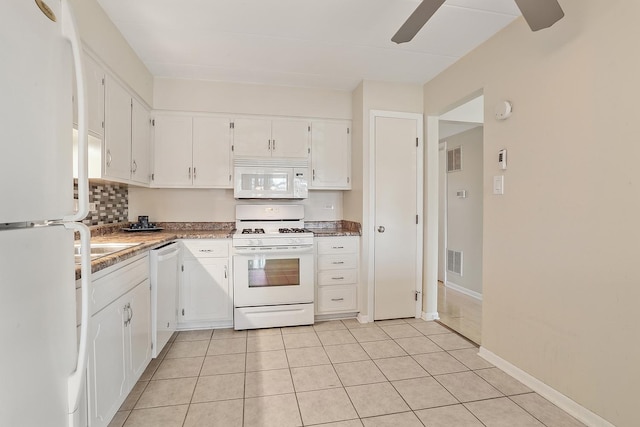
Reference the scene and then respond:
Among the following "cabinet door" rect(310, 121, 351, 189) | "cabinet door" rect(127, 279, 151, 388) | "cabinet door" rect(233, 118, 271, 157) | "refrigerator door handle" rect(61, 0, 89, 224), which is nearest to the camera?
"refrigerator door handle" rect(61, 0, 89, 224)

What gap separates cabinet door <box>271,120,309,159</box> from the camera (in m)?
3.25

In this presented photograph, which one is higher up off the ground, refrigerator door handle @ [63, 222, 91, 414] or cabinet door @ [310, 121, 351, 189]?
cabinet door @ [310, 121, 351, 189]

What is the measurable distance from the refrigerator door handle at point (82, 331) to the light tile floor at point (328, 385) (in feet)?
3.06

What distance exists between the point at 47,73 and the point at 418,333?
116 inches

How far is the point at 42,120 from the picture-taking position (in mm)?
780

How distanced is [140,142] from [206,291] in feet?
4.87

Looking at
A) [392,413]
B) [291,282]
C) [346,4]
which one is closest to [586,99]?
[346,4]

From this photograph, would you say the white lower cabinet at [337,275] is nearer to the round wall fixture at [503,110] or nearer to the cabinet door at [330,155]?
the cabinet door at [330,155]

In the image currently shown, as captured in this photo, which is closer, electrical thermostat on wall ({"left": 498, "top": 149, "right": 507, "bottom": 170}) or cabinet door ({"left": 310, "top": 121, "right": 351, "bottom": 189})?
electrical thermostat on wall ({"left": 498, "top": 149, "right": 507, "bottom": 170})

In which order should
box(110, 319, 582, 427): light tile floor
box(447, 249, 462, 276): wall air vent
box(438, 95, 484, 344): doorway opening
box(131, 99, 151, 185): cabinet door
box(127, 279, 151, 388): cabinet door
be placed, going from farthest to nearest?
box(447, 249, 462, 276): wall air vent
box(438, 95, 484, 344): doorway opening
box(131, 99, 151, 185): cabinet door
box(127, 279, 151, 388): cabinet door
box(110, 319, 582, 427): light tile floor

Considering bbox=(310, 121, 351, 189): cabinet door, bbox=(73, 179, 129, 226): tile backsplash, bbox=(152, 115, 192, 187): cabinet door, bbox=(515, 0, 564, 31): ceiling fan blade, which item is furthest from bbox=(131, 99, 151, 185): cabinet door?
bbox=(515, 0, 564, 31): ceiling fan blade

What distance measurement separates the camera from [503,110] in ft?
6.94

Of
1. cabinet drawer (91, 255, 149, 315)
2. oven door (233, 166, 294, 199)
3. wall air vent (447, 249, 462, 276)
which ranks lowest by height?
wall air vent (447, 249, 462, 276)

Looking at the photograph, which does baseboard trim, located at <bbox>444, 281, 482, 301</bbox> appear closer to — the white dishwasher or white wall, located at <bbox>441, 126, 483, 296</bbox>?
white wall, located at <bbox>441, 126, 483, 296</bbox>
